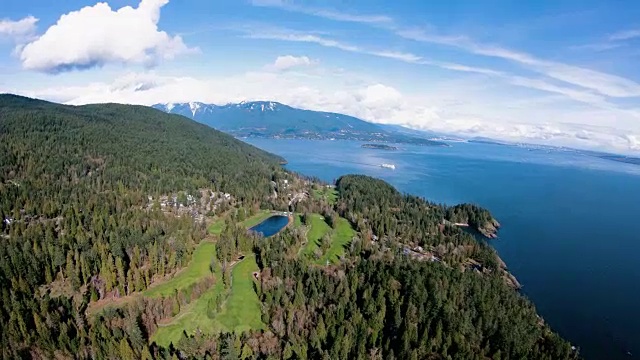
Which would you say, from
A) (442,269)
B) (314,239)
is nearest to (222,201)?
(314,239)

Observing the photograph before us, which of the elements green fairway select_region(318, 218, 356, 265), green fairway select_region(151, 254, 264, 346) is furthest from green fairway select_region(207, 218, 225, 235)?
green fairway select_region(318, 218, 356, 265)

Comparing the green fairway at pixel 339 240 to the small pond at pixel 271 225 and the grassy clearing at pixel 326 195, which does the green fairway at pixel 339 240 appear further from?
the grassy clearing at pixel 326 195

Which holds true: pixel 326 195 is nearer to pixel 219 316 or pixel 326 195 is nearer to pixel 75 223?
pixel 75 223

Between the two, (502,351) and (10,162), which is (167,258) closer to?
(502,351)

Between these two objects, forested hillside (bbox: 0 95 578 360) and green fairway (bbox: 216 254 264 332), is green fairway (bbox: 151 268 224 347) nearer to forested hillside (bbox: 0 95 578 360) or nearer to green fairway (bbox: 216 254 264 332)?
forested hillside (bbox: 0 95 578 360)

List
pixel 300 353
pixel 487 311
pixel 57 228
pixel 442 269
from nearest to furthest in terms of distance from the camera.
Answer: pixel 300 353 < pixel 487 311 < pixel 442 269 < pixel 57 228

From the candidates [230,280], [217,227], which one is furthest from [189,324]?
[217,227]

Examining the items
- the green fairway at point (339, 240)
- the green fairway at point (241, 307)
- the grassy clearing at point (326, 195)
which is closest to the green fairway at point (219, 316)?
the green fairway at point (241, 307)
